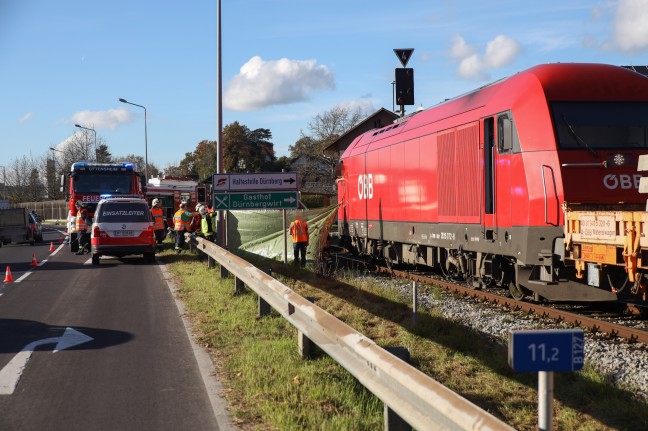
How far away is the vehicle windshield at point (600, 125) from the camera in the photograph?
1069cm

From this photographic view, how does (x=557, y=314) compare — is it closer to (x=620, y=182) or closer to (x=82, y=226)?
(x=620, y=182)

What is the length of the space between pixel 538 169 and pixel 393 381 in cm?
697

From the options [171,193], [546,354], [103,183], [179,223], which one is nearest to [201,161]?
[171,193]

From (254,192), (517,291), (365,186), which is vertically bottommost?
(517,291)

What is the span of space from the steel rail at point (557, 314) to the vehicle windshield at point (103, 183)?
15264mm

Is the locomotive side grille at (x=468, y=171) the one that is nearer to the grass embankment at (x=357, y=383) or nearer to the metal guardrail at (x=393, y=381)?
the grass embankment at (x=357, y=383)

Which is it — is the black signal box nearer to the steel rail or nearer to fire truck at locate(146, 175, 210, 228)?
the steel rail

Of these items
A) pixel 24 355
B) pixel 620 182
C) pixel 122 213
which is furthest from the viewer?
pixel 122 213

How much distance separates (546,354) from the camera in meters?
3.41

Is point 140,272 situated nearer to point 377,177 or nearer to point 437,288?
point 377,177

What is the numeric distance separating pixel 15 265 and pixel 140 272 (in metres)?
5.25

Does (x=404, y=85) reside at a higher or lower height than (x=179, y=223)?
higher

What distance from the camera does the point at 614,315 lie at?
36.7 ft

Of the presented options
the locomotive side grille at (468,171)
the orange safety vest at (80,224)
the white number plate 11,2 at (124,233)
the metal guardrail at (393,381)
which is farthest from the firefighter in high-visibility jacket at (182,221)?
the metal guardrail at (393,381)
